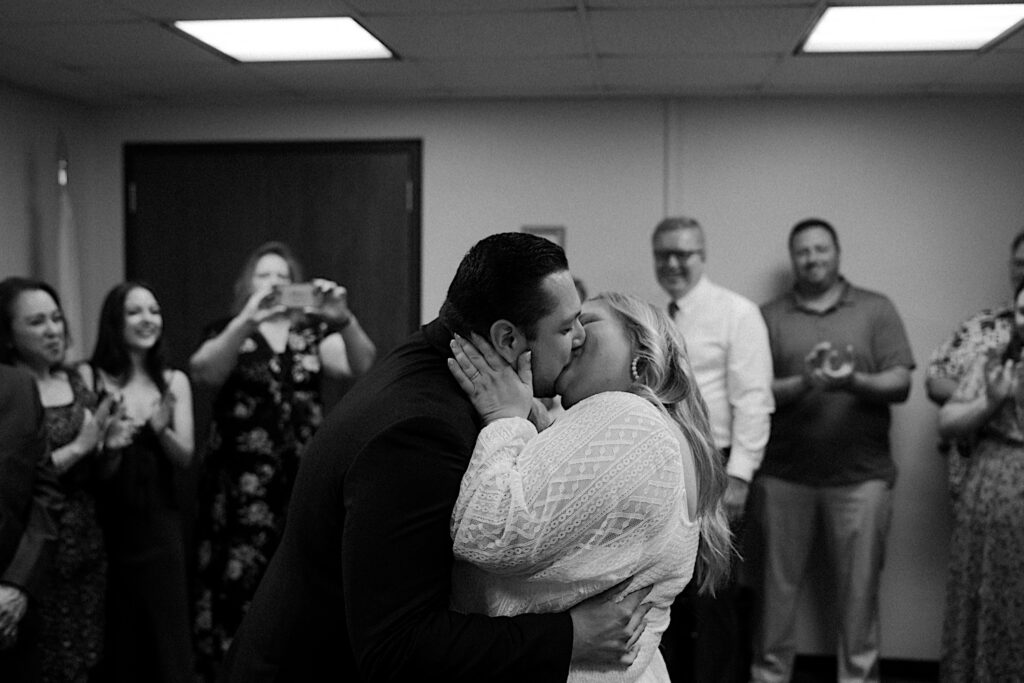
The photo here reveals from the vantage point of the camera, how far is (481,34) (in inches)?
132

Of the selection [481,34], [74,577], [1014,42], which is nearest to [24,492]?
[74,577]

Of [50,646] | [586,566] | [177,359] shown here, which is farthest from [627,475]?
[177,359]

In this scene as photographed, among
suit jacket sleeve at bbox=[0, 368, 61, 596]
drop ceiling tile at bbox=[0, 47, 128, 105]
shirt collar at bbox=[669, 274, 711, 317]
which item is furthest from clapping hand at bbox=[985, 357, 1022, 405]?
drop ceiling tile at bbox=[0, 47, 128, 105]

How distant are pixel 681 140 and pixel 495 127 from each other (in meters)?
0.80

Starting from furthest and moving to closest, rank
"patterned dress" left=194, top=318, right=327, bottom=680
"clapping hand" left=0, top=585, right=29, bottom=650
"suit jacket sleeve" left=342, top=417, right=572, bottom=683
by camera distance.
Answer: "patterned dress" left=194, top=318, right=327, bottom=680, "clapping hand" left=0, top=585, right=29, bottom=650, "suit jacket sleeve" left=342, top=417, right=572, bottom=683

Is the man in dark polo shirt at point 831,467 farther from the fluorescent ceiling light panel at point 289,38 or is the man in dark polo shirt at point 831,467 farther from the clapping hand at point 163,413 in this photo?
the clapping hand at point 163,413

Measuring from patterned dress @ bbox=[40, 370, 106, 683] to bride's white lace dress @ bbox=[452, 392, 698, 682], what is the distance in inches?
77.2

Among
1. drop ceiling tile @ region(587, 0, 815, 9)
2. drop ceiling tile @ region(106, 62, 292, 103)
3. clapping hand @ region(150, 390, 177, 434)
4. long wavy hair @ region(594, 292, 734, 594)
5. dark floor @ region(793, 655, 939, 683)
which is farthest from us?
dark floor @ region(793, 655, 939, 683)

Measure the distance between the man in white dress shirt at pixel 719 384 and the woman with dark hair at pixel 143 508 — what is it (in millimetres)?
1708

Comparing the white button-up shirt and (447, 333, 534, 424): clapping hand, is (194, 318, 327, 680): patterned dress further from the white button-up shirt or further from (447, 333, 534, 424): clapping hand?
(447, 333, 534, 424): clapping hand

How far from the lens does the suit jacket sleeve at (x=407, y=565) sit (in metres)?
1.40

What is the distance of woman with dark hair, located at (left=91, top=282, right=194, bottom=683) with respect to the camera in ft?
11.2

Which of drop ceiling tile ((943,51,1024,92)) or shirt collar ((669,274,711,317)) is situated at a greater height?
drop ceiling tile ((943,51,1024,92))

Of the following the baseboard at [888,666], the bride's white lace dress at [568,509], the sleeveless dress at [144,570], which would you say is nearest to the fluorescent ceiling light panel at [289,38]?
the sleeveless dress at [144,570]
